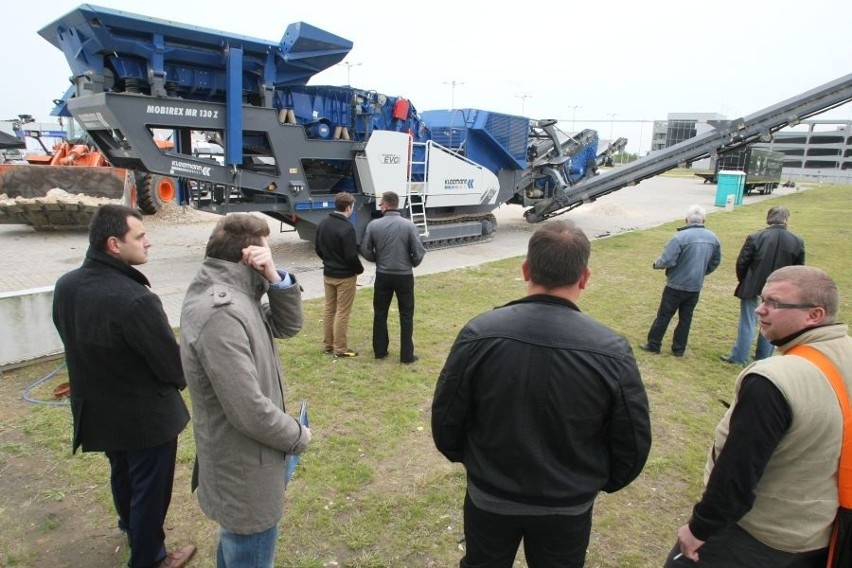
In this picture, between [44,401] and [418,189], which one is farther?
[418,189]

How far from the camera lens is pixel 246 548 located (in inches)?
83.1

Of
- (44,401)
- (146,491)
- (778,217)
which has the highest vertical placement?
(778,217)

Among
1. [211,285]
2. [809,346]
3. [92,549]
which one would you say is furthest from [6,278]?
[809,346]

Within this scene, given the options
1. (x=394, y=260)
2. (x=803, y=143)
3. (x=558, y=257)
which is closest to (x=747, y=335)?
(x=394, y=260)

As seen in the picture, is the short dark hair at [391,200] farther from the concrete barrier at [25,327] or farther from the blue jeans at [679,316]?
the concrete barrier at [25,327]

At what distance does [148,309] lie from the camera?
7.71 ft

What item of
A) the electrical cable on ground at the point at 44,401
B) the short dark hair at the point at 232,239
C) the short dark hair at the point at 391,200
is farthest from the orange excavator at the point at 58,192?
the short dark hair at the point at 232,239

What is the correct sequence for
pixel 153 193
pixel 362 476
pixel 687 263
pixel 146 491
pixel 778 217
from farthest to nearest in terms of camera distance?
pixel 153 193 < pixel 687 263 < pixel 778 217 < pixel 362 476 < pixel 146 491

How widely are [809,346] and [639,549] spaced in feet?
5.93

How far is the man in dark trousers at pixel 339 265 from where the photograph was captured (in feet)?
17.7

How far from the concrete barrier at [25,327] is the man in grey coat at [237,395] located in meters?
4.01

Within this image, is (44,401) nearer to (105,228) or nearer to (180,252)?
(105,228)

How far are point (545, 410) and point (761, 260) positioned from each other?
15.4ft

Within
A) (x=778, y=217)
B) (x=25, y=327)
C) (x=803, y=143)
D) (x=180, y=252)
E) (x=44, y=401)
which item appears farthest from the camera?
(x=803, y=143)
